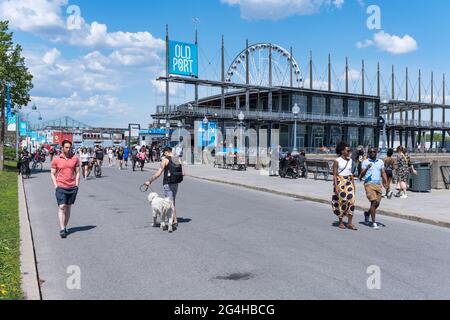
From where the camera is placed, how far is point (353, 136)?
250 feet

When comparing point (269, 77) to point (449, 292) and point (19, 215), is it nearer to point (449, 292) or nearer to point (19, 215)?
point (19, 215)

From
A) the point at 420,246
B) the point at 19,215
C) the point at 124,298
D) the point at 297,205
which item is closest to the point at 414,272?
the point at 420,246

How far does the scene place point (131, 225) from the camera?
10305mm

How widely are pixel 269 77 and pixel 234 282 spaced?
236ft

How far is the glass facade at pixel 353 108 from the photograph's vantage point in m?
77.0

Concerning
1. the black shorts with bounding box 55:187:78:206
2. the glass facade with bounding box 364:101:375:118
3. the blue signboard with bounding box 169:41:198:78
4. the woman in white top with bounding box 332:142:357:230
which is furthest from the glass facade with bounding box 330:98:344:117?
the black shorts with bounding box 55:187:78:206

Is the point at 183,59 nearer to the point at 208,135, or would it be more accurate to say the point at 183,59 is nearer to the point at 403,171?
the point at 208,135

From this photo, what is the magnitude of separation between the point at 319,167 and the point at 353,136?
54.8 metres

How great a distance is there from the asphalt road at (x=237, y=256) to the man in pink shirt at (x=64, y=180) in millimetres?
502

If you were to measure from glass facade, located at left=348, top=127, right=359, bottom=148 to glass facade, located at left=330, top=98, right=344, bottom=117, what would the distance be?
3085 millimetres

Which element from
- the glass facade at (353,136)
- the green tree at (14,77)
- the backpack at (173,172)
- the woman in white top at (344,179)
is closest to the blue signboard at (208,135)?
the green tree at (14,77)

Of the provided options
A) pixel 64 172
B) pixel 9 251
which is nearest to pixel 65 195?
pixel 64 172

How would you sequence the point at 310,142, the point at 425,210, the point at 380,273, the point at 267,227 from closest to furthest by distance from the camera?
the point at 380,273 → the point at 267,227 → the point at 425,210 → the point at 310,142
